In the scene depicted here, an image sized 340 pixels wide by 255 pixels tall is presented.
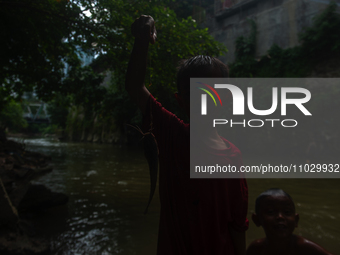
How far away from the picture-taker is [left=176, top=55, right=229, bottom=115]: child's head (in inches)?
43.3

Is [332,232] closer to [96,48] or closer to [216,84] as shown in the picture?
[216,84]

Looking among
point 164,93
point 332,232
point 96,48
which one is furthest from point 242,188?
point 96,48

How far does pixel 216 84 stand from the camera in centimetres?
110

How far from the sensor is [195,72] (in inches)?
43.3

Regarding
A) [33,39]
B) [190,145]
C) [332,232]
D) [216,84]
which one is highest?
[33,39]

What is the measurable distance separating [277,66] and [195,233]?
17567 mm

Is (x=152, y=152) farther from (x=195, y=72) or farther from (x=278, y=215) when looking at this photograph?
(x=278, y=215)

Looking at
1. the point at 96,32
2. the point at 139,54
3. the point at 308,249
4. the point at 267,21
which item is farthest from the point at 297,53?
the point at 139,54

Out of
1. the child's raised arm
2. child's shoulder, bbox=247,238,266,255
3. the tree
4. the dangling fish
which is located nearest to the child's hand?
the child's raised arm

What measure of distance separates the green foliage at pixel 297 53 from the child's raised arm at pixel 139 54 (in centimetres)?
1498

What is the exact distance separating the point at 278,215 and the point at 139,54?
1.55 metres

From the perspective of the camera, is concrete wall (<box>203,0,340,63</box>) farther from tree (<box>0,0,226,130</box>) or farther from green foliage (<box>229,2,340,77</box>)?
tree (<box>0,0,226,130</box>)

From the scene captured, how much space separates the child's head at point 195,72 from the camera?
110 cm

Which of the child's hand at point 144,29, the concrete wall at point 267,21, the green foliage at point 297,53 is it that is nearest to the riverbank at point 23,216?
the child's hand at point 144,29
